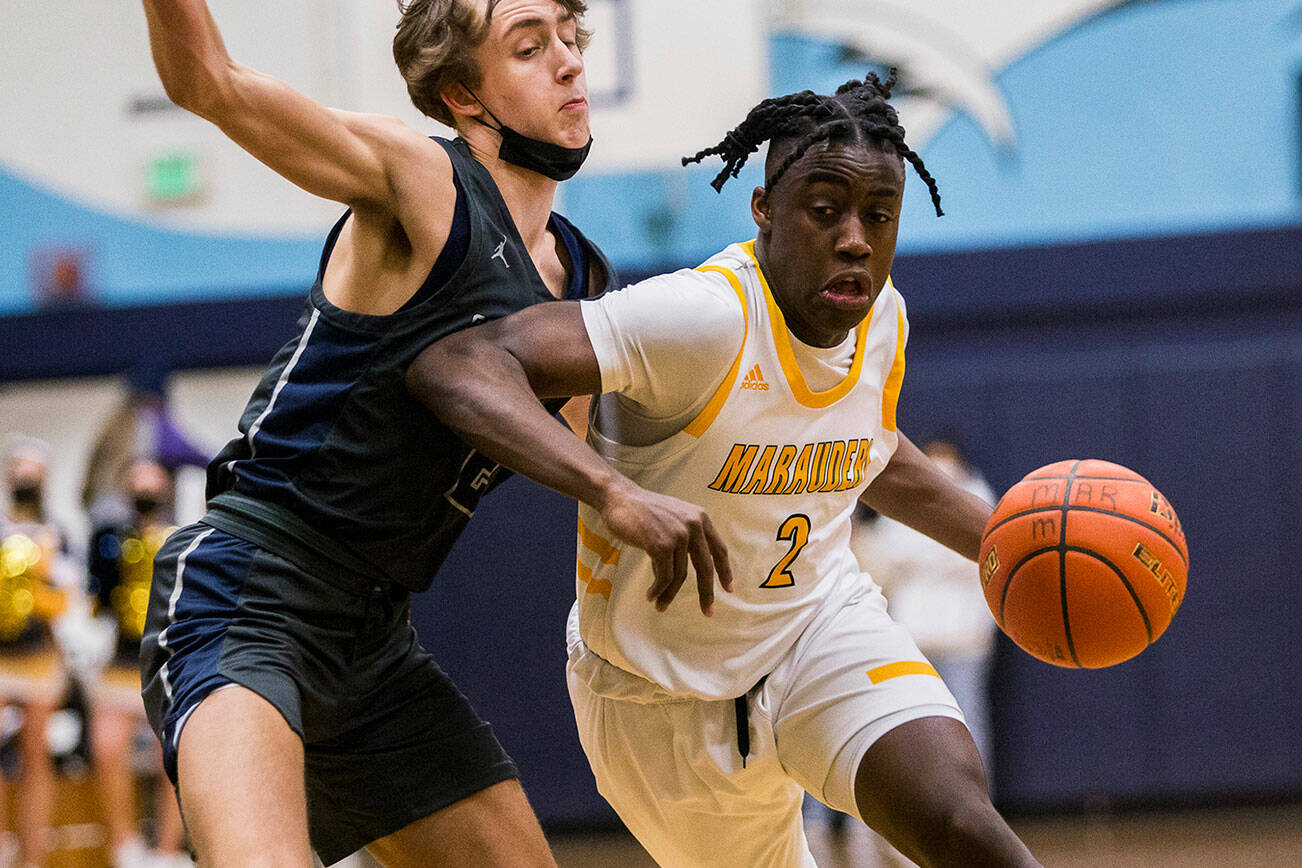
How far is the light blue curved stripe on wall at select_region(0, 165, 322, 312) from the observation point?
26.8 feet

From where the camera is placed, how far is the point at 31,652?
6172 millimetres

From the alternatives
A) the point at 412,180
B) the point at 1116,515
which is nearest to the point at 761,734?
the point at 1116,515

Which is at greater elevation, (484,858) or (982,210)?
(982,210)

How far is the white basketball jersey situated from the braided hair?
0.79ft

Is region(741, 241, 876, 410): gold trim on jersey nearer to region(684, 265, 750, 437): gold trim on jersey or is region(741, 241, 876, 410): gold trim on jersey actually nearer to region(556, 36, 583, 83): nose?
region(684, 265, 750, 437): gold trim on jersey

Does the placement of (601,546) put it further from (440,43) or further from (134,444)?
(134,444)

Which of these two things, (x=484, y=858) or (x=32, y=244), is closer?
(x=484, y=858)

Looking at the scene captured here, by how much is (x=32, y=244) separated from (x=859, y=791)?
291 inches

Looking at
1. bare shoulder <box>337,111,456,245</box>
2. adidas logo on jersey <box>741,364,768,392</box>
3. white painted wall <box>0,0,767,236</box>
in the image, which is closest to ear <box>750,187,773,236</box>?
adidas logo on jersey <box>741,364,768,392</box>

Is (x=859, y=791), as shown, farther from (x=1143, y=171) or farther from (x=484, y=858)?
(x=1143, y=171)

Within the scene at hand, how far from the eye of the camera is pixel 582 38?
289 cm

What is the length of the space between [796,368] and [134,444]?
5915 millimetres

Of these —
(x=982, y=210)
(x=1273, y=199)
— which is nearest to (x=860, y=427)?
(x=982, y=210)

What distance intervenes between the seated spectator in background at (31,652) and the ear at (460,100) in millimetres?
4316
